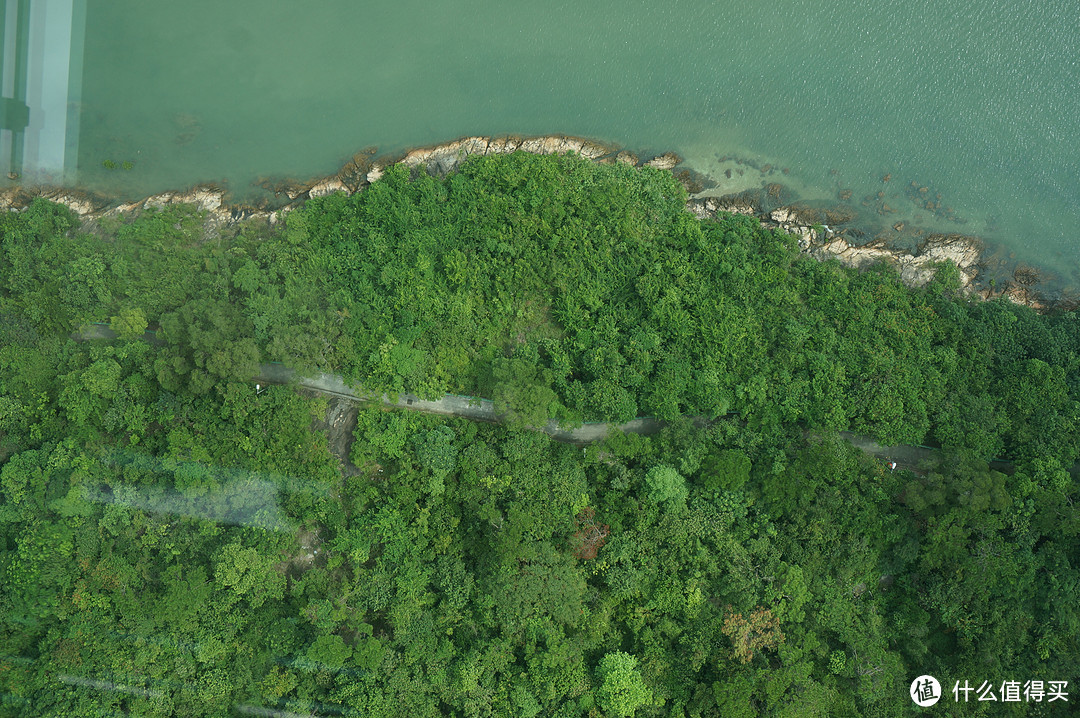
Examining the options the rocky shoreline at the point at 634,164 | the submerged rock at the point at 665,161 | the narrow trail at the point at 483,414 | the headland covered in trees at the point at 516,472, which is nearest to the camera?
the headland covered in trees at the point at 516,472

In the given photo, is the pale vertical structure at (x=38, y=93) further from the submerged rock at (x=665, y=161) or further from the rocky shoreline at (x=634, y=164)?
the submerged rock at (x=665, y=161)

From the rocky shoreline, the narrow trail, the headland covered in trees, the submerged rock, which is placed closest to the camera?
the headland covered in trees

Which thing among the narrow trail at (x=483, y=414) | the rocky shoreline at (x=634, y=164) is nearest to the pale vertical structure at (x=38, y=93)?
the rocky shoreline at (x=634, y=164)

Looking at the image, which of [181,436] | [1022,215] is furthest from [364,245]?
[1022,215]

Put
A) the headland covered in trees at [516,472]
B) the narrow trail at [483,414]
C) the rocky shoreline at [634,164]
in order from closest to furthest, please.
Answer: the headland covered in trees at [516,472] → the narrow trail at [483,414] → the rocky shoreline at [634,164]

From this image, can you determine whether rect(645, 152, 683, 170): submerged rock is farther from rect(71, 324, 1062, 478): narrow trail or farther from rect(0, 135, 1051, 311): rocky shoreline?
rect(71, 324, 1062, 478): narrow trail

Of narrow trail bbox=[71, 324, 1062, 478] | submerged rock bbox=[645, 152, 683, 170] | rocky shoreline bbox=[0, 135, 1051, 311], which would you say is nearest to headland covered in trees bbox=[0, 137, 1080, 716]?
narrow trail bbox=[71, 324, 1062, 478]
